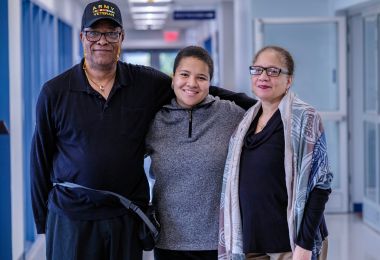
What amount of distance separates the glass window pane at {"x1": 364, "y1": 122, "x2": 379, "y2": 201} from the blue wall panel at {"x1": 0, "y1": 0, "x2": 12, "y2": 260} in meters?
3.64

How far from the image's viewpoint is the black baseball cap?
7.66ft

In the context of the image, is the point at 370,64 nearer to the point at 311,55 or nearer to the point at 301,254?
the point at 311,55

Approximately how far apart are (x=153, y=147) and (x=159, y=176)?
0.11 m

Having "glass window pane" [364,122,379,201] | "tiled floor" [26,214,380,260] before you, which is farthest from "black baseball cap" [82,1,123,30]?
"glass window pane" [364,122,379,201]

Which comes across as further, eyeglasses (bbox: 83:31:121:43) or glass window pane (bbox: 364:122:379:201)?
glass window pane (bbox: 364:122:379:201)

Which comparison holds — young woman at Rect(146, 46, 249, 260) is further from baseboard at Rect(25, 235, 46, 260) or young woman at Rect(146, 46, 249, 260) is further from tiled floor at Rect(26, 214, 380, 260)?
baseboard at Rect(25, 235, 46, 260)

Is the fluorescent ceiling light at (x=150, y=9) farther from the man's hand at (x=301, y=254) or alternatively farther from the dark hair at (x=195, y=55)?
the man's hand at (x=301, y=254)

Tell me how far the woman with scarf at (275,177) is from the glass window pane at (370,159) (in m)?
4.22

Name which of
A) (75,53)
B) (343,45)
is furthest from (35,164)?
(75,53)

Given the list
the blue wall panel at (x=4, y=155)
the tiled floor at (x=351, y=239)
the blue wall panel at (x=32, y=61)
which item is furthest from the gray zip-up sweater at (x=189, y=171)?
the blue wall panel at (x=32, y=61)

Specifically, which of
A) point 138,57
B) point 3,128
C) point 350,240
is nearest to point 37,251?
point 3,128

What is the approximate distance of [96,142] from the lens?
7.64 feet

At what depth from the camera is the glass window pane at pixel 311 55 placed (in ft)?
22.8

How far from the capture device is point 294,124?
7.16ft
